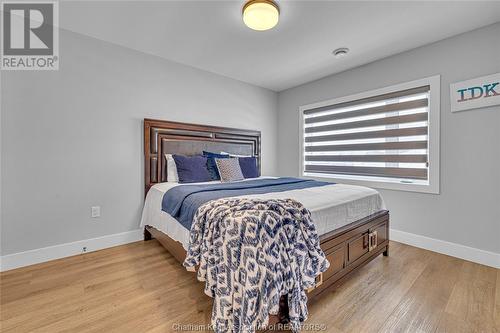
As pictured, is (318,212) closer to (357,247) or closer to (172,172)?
(357,247)

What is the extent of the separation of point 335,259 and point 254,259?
35.2 inches

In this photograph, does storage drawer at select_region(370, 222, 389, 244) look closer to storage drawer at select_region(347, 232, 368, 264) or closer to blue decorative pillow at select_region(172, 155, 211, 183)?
storage drawer at select_region(347, 232, 368, 264)

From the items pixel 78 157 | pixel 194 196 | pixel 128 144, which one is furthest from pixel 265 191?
pixel 78 157

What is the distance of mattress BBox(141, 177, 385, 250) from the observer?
5.54ft

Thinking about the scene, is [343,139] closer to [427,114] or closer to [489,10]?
[427,114]

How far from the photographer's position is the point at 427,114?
2.67m

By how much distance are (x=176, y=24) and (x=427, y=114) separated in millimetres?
3026

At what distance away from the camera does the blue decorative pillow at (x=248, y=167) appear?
3.30 meters

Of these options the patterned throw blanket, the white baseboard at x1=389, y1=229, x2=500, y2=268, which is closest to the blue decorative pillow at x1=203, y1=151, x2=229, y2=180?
the patterned throw blanket

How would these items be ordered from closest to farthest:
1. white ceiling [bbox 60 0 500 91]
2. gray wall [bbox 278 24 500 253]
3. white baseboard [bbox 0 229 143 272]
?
white ceiling [bbox 60 0 500 91], white baseboard [bbox 0 229 143 272], gray wall [bbox 278 24 500 253]

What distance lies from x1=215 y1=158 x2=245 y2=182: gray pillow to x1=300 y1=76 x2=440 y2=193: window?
1616mm

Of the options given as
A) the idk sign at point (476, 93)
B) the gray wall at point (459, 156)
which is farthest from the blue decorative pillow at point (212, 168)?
the idk sign at point (476, 93)

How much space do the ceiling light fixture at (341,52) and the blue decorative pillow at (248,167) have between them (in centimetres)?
181

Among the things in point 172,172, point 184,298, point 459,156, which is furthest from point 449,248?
point 172,172
